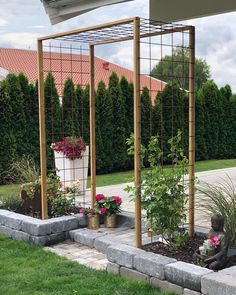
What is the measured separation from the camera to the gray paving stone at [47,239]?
5020 millimetres

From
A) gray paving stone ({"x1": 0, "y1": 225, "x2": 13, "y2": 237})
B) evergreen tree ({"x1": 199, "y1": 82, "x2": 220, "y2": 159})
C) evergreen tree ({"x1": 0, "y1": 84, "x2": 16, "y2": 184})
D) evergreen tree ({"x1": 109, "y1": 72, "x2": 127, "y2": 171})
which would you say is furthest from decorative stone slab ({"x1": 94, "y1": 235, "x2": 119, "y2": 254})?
evergreen tree ({"x1": 199, "y1": 82, "x2": 220, "y2": 159})

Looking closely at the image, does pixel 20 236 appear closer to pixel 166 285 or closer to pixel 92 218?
pixel 92 218

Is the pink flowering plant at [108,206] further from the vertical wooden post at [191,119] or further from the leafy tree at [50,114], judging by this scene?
the leafy tree at [50,114]

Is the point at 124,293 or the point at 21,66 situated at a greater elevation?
the point at 21,66

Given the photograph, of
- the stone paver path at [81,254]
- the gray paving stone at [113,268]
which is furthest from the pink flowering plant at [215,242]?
the stone paver path at [81,254]

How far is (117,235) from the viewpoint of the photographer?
17.0 ft

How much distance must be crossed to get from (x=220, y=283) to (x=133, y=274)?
3.14 feet

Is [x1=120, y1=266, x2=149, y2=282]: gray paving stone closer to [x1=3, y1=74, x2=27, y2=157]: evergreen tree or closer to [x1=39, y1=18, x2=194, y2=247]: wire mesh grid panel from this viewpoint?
[x1=39, y1=18, x2=194, y2=247]: wire mesh grid panel

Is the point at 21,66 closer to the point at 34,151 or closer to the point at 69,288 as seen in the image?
the point at 34,151

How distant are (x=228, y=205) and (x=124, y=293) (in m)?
1.26

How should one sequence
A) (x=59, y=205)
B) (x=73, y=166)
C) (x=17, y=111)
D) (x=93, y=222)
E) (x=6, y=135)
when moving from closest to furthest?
(x=93, y=222)
(x=59, y=205)
(x=73, y=166)
(x=6, y=135)
(x=17, y=111)

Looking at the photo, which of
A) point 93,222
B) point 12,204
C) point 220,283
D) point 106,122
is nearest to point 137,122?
point 220,283

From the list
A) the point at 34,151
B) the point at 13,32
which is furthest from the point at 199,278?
the point at 13,32

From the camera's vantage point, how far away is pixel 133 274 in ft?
12.6
